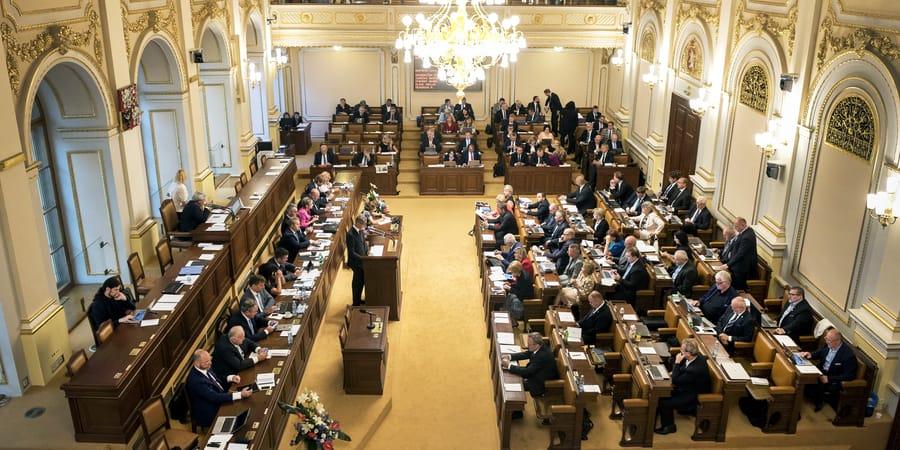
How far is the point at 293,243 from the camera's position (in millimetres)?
12227

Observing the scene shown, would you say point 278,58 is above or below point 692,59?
below

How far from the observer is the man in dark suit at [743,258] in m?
11.4

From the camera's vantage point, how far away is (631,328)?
9648 mm

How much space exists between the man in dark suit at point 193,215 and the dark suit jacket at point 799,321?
924cm

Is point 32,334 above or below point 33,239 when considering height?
below

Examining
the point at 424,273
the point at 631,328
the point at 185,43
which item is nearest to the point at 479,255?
the point at 424,273

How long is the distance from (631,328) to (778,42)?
5556 millimetres

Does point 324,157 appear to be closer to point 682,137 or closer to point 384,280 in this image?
point 384,280

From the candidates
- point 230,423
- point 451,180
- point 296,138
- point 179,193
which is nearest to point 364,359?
point 230,423

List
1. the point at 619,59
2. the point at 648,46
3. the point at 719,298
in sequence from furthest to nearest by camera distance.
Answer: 1. the point at 619,59
2. the point at 648,46
3. the point at 719,298

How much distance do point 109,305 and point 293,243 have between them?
361 centimetres

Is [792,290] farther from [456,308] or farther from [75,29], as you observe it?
[75,29]

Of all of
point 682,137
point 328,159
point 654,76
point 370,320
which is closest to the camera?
point 370,320

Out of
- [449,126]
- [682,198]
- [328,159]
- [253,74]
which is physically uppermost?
[253,74]
